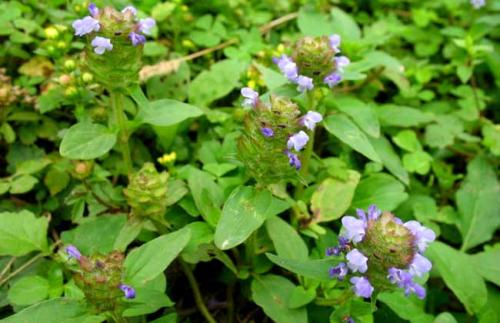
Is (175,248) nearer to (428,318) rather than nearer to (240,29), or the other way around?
(428,318)

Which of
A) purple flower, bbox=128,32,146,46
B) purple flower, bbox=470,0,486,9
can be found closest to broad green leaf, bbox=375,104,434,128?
purple flower, bbox=470,0,486,9

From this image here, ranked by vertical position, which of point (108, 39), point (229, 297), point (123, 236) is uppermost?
point (108, 39)

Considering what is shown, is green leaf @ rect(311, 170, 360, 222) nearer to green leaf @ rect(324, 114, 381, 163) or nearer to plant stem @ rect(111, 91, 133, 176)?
green leaf @ rect(324, 114, 381, 163)

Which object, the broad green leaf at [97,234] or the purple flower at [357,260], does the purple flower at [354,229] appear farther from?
the broad green leaf at [97,234]

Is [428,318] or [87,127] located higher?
[87,127]

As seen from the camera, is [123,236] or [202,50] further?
[202,50]

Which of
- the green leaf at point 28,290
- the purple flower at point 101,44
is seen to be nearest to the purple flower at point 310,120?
the purple flower at point 101,44

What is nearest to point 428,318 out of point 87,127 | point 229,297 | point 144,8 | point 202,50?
point 229,297

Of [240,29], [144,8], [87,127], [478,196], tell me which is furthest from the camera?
[240,29]
